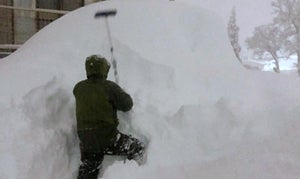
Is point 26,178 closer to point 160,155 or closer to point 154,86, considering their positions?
point 160,155

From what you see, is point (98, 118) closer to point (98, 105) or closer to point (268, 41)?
point (98, 105)

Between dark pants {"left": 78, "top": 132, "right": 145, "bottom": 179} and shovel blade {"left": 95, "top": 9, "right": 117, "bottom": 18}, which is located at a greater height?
shovel blade {"left": 95, "top": 9, "right": 117, "bottom": 18}

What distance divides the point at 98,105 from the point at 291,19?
29.4 m

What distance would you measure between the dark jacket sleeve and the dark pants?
0.31 m

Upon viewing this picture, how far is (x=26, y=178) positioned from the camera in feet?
13.4

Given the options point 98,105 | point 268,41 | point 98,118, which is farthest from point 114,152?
point 268,41

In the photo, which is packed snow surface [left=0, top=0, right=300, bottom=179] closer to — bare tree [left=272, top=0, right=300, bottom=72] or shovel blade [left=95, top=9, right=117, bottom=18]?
shovel blade [left=95, top=9, right=117, bottom=18]

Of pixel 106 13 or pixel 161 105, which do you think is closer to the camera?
pixel 161 105

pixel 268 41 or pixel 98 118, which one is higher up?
pixel 268 41

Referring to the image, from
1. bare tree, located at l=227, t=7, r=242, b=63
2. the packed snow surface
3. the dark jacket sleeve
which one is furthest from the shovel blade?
bare tree, located at l=227, t=7, r=242, b=63

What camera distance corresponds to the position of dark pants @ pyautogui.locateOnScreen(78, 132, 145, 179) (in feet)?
14.3

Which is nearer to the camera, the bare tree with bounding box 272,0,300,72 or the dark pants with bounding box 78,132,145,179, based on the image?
the dark pants with bounding box 78,132,145,179

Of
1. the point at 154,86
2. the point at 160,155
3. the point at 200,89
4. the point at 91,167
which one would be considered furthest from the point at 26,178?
the point at 200,89

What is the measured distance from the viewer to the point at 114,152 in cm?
447
